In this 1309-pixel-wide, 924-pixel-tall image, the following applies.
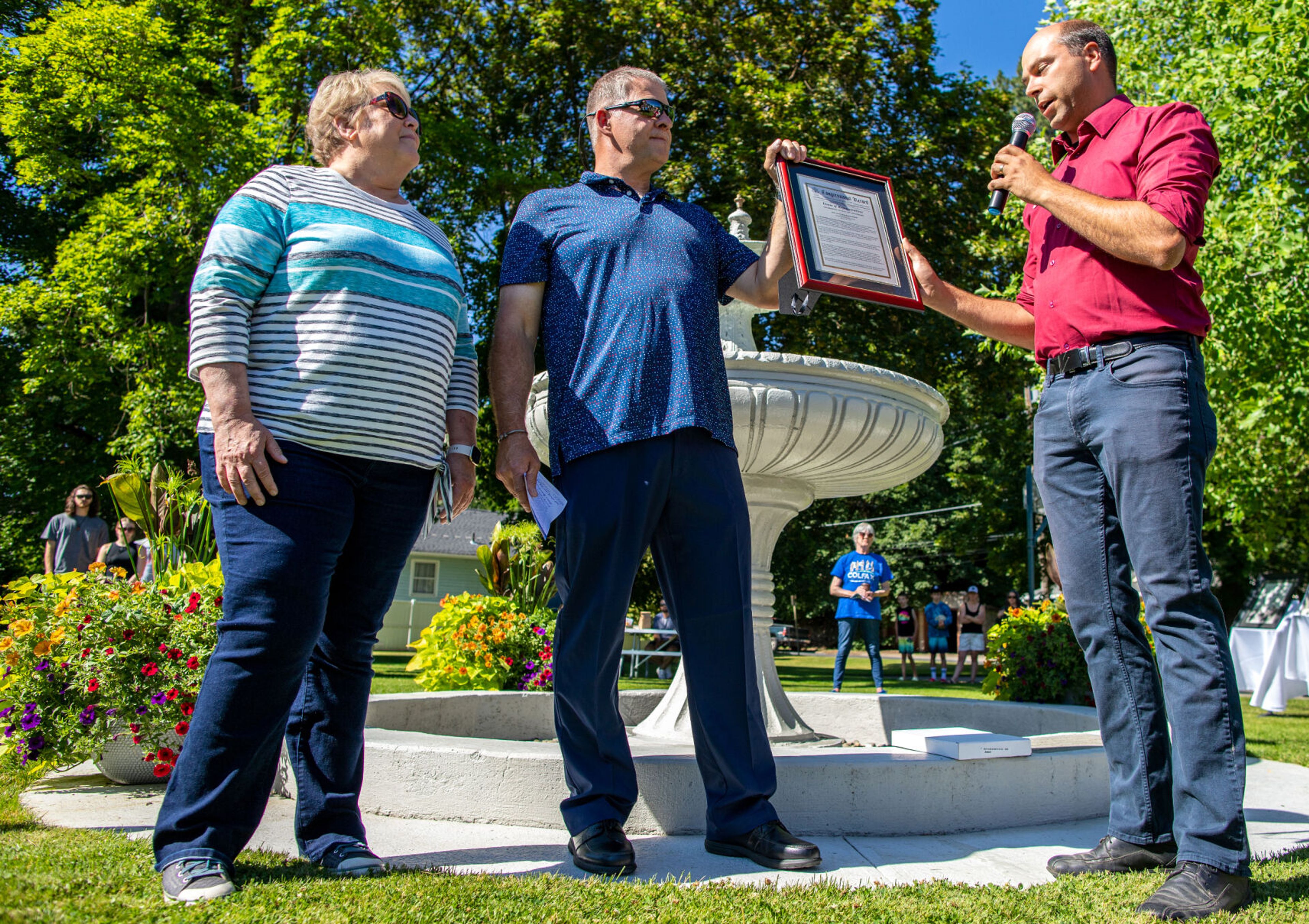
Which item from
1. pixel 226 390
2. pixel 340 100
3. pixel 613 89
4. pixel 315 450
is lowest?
pixel 315 450

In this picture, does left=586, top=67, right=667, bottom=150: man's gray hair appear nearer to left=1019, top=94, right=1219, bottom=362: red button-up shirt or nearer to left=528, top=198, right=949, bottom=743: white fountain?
left=528, top=198, right=949, bottom=743: white fountain

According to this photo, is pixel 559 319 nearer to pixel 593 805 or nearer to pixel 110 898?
pixel 593 805

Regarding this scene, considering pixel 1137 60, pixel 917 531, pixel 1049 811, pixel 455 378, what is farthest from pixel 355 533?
pixel 917 531

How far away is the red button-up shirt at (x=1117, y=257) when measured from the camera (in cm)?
243

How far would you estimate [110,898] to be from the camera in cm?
200

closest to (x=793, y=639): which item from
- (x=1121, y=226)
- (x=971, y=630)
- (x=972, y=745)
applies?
(x=971, y=630)

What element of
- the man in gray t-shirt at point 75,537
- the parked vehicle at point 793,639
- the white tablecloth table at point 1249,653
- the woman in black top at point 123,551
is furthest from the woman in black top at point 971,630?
the parked vehicle at point 793,639

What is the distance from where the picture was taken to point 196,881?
204 cm

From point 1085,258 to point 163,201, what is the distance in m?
15.9

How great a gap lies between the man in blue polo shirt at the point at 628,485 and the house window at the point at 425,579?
32126 millimetres

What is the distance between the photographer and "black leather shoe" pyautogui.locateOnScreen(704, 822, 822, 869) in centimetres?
245

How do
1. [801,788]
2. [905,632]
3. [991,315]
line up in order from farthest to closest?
[905,632], [991,315], [801,788]

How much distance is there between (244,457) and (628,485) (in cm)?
95

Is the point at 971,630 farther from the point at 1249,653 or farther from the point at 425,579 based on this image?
the point at 425,579
